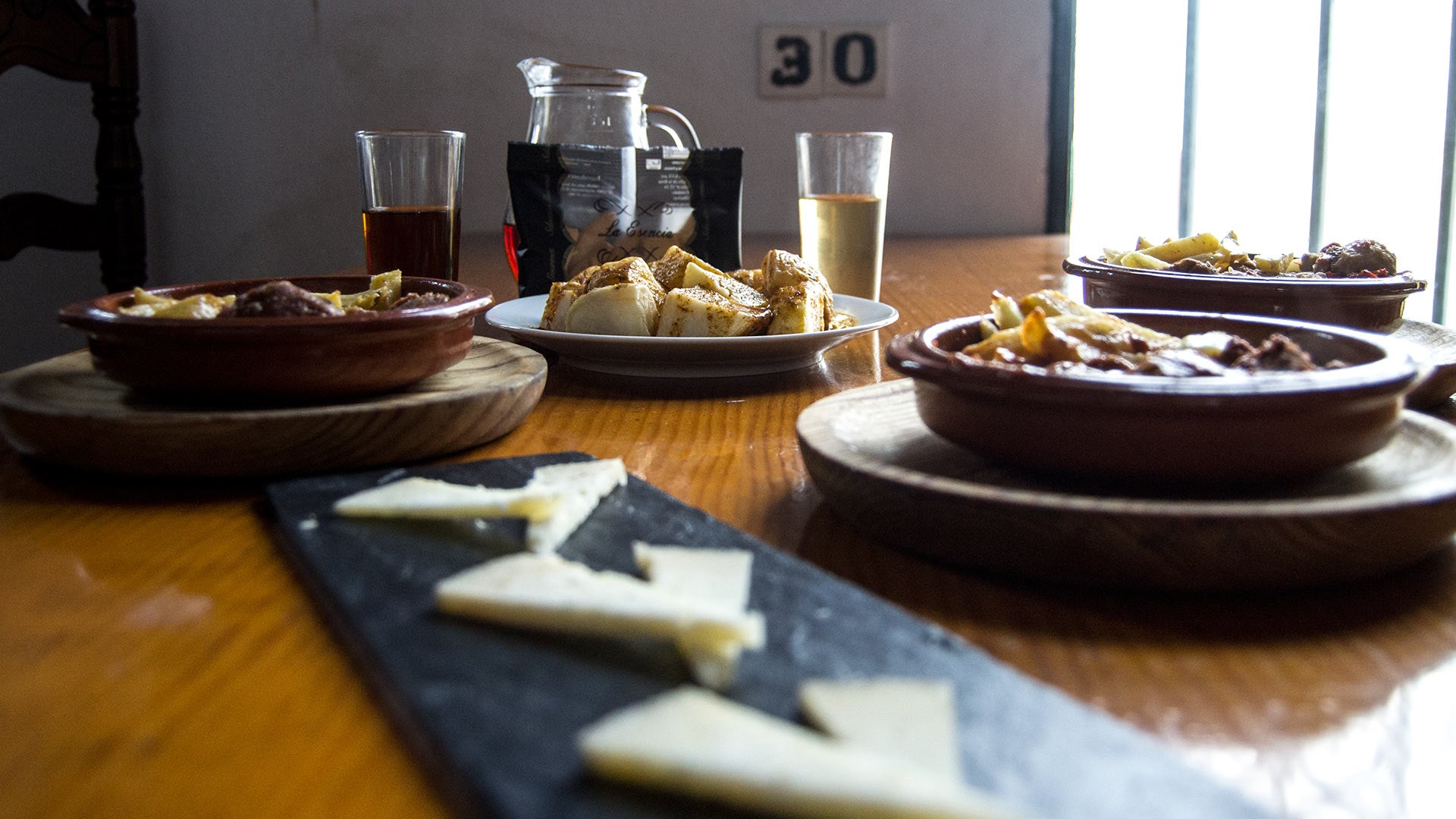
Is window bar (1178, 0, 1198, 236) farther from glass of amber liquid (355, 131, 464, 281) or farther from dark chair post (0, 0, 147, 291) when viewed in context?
dark chair post (0, 0, 147, 291)

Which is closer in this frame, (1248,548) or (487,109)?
(1248,548)

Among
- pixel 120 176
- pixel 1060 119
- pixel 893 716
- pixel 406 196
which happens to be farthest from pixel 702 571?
pixel 1060 119

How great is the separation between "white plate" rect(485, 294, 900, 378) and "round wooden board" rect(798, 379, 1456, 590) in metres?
0.32

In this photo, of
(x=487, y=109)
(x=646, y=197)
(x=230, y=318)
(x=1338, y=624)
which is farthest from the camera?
(x=487, y=109)

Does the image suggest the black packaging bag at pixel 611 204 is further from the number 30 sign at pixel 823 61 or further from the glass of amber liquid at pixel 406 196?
the number 30 sign at pixel 823 61

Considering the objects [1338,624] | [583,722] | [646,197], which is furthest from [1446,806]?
[646,197]

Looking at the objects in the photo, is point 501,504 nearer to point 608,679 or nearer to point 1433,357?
point 608,679

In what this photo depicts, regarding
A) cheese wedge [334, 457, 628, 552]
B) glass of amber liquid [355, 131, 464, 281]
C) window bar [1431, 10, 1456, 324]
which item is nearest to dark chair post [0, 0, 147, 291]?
glass of amber liquid [355, 131, 464, 281]

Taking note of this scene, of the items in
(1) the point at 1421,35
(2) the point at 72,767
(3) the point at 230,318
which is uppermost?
(1) the point at 1421,35

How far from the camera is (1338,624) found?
0.42 meters

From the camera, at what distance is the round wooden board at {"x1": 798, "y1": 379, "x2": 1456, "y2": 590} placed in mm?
425

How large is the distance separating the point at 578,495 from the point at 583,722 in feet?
0.64

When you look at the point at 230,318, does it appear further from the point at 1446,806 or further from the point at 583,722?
the point at 1446,806

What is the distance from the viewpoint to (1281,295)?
77 cm
